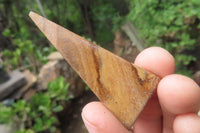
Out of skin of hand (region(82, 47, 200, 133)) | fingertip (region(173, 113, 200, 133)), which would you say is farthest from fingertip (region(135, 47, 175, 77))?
fingertip (region(173, 113, 200, 133))

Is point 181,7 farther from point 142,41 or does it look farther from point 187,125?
point 187,125

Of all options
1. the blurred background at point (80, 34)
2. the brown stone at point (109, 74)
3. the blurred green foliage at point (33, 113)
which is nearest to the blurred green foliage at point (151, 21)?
the blurred background at point (80, 34)

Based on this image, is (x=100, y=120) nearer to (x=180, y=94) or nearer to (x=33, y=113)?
(x=180, y=94)

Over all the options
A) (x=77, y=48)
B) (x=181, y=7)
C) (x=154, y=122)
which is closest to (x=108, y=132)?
(x=154, y=122)

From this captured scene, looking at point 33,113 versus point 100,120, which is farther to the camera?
point 33,113

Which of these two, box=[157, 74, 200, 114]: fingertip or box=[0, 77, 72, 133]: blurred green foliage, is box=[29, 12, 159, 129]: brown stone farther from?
box=[0, 77, 72, 133]: blurred green foliage

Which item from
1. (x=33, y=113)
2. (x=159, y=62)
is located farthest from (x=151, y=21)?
(x=33, y=113)

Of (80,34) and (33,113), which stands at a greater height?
(80,34)

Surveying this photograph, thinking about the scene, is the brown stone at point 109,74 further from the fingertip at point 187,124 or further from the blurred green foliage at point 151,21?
the blurred green foliage at point 151,21
